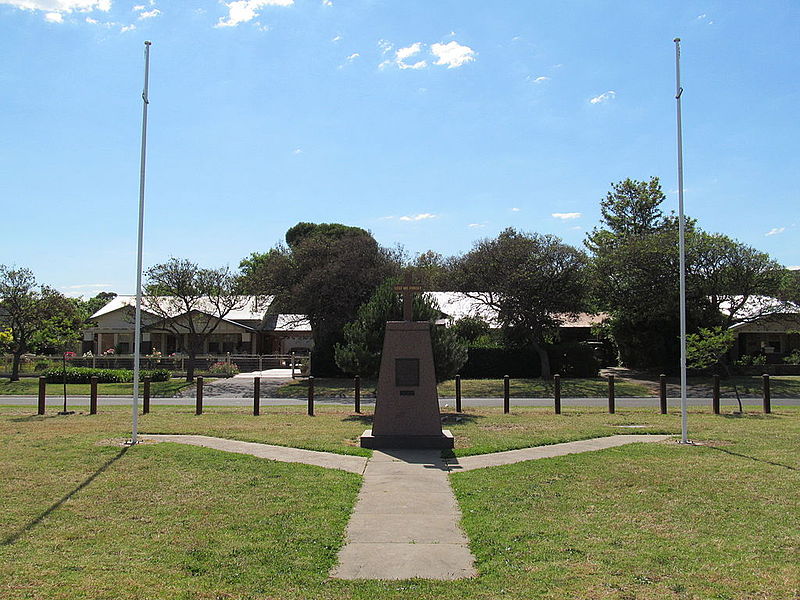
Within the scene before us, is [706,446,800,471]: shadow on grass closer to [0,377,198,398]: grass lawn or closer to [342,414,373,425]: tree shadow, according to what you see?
[342,414,373,425]: tree shadow

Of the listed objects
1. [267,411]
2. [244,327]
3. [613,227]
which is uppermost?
[613,227]

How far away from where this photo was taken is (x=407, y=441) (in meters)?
12.1

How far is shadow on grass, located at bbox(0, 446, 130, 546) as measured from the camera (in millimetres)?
6125

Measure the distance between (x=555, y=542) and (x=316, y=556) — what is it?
2.10 meters

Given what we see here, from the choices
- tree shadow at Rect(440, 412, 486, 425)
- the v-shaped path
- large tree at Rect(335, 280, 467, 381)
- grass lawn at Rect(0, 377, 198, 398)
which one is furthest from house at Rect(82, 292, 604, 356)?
the v-shaped path

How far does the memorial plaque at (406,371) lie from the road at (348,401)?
8.52 metres

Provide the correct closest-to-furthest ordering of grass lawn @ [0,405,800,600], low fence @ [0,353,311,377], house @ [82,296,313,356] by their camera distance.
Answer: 1. grass lawn @ [0,405,800,600]
2. low fence @ [0,353,311,377]
3. house @ [82,296,313,356]

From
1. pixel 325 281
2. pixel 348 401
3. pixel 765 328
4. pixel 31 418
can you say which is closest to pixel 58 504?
pixel 31 418

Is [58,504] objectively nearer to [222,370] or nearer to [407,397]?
[407,397]

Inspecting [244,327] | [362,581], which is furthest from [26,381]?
[362,581]

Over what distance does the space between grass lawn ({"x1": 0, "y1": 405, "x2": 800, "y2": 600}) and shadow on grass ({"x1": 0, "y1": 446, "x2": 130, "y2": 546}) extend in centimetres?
4

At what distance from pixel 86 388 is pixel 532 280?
2027 cm

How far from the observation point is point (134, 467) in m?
9.47

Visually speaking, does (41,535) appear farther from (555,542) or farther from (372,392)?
(372,392)
